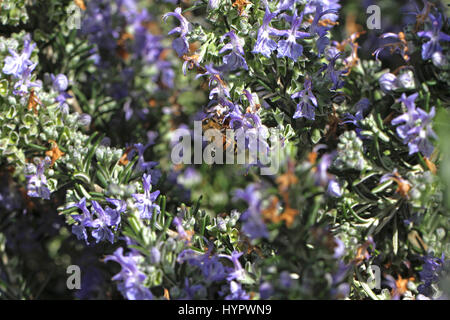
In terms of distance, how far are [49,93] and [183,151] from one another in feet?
1.67

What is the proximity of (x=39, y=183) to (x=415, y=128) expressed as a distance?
1.03m

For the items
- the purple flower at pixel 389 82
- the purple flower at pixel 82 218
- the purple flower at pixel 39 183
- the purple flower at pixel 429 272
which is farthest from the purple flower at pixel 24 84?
the purple flower at pixel 429 272

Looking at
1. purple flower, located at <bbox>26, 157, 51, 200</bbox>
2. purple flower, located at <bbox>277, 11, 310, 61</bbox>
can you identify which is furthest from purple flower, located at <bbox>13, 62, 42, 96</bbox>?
purple flower, located at <bbox>277, 11, 310, 61</bbox>

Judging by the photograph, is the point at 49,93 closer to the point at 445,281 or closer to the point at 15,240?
the point at 15,240

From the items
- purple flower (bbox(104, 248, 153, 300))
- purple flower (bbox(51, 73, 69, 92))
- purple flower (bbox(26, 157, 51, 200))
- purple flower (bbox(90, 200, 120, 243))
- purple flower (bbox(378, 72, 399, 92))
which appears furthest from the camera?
purple flower (bbox(51, 73, 69, 92))

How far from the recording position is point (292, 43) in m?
1.26

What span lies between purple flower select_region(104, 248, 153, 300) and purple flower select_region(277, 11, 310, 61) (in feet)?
2.09

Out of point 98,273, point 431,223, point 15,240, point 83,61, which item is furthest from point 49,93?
point 431,223

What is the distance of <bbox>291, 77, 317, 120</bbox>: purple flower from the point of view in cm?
128

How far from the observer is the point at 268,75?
4.42 feet

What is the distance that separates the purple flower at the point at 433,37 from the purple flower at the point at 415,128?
Result: 12 cm

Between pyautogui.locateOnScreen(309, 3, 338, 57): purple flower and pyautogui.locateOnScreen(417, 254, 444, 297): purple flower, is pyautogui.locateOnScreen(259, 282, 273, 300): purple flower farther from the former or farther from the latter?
pyautogui.locateOnScreen(309, 3, 338, 57): purple flower

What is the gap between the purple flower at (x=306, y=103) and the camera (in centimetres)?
128

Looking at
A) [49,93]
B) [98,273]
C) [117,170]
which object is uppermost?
[49,93]
